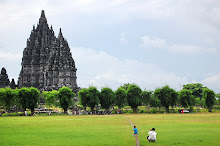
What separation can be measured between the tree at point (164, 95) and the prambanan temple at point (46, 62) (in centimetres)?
5403

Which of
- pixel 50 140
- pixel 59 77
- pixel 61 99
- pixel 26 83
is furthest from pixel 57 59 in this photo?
pixel 50 140

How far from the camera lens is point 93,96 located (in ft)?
281

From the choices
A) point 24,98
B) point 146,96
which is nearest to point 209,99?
point 146,96

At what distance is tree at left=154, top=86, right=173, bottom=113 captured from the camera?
8738 cm

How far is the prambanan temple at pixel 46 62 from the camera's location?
136m

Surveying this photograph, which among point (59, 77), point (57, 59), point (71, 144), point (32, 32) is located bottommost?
point (71, 144)

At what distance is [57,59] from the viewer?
13862cm

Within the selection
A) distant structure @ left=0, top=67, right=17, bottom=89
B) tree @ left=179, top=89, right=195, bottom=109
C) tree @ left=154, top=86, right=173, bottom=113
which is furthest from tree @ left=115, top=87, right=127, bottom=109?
distant structure @ left=0, top=67, right=17, bottom=89

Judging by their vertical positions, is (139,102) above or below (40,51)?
below

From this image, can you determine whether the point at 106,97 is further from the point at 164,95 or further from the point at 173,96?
the point at 173,96

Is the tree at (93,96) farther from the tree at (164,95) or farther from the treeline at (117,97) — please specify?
the tree at (164,95)

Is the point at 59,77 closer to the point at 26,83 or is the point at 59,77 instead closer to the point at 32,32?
the point at 26,83

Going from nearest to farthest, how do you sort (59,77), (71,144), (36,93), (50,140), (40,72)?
(71,144) < (50,140) < (36,93) < (59,77) < (40,72)

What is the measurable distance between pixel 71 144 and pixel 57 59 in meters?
118
